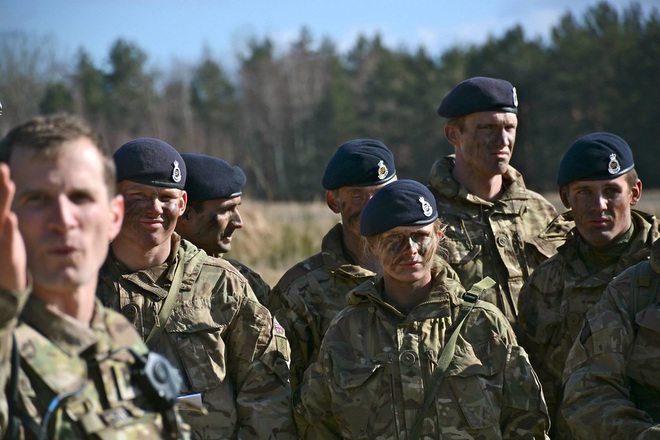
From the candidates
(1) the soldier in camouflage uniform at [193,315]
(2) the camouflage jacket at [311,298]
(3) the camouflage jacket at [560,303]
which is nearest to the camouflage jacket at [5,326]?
(1) the soldier in camouflage uniform at [193,315]

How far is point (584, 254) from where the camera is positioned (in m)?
5.69

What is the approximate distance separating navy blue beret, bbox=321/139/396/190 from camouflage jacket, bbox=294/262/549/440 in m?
1.15

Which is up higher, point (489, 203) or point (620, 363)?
point (489, 203)

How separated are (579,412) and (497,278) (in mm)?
1785

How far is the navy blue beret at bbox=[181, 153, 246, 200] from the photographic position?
599cm

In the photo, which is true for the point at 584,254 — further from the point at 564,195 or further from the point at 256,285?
the point at 256,285

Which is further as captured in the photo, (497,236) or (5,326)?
(497,236)

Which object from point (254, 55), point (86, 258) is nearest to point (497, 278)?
point (86, 258)

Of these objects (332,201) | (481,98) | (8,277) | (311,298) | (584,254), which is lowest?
(311,298)

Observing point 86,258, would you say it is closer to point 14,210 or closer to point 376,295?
point 14,210

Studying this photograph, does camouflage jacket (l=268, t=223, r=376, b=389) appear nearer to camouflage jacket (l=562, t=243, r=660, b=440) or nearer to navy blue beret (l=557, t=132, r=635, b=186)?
navy blue beret (l=557, t=132, r=635, b=186)

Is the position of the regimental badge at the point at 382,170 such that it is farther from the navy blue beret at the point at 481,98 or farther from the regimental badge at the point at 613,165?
the regimental badge at the point at 613,165

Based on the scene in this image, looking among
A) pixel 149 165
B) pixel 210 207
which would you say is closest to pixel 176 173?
pixel 149 165

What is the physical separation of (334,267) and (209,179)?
37.7 inches
